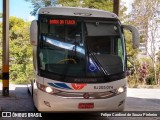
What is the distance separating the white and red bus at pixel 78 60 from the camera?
300 inches

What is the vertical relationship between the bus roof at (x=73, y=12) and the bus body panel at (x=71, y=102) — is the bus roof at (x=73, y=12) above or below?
above

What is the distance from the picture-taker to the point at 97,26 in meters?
8.35

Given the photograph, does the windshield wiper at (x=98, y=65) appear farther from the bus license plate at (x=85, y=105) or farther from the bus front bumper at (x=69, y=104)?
the bus license plate at (x=85, y=105)

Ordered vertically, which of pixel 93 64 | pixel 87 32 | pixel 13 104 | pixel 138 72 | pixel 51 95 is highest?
pixel 87 32

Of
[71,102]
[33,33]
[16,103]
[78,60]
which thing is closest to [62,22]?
[33,33]

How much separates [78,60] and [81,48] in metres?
0.32

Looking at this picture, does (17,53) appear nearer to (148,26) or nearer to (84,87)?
(148,26)

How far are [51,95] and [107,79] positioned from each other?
137 centimetres

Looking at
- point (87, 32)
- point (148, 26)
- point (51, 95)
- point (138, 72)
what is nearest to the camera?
point (51, 95)

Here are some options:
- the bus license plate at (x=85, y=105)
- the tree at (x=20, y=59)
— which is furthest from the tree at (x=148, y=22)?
the bus license plate at (x=85, y=105)

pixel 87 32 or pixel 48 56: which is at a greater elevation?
pixel 87 32

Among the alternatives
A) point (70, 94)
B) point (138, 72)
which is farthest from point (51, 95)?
point (138, 72)

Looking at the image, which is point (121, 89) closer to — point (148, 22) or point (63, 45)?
point (63, 45)

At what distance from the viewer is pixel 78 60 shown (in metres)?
7.92
